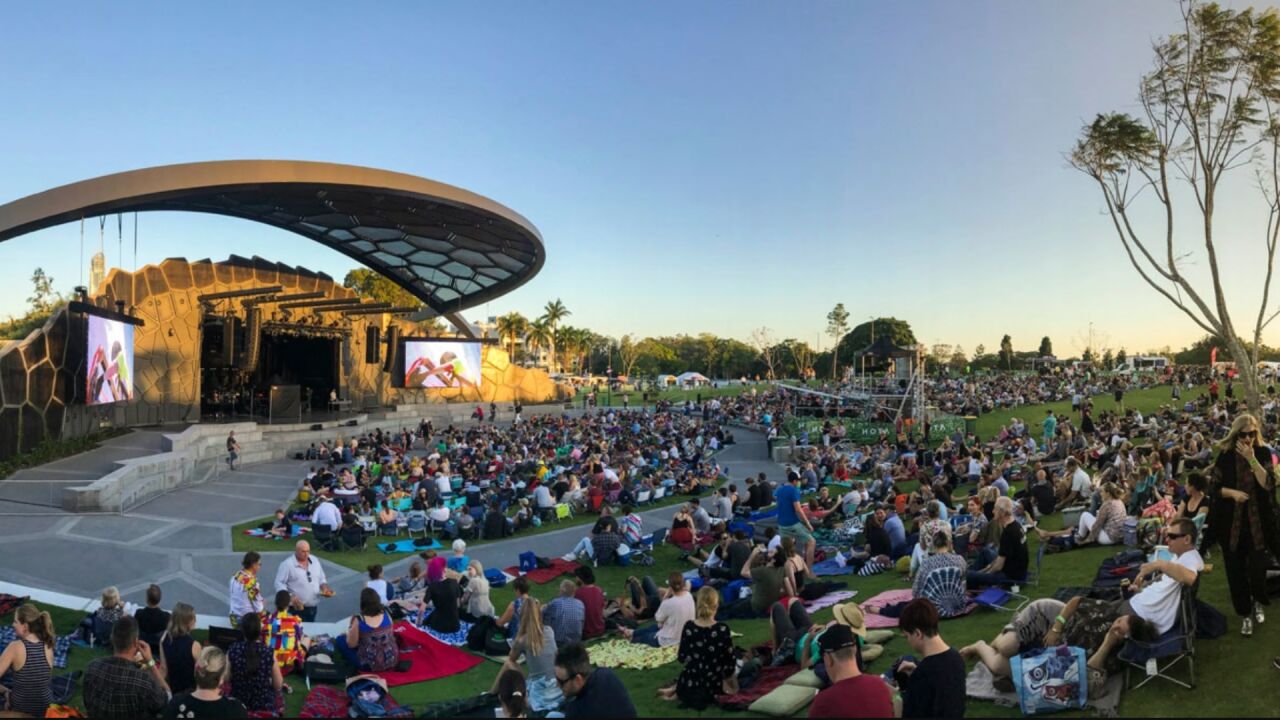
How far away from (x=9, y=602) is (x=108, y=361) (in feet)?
51.3

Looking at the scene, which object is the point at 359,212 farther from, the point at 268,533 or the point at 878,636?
the point at 878,636

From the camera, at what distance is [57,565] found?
10352 millimetres

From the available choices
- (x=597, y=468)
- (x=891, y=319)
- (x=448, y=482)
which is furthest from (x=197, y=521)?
(x=891, y=319)

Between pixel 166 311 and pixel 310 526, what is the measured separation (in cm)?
2103

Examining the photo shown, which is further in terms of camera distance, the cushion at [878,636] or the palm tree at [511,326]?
the palm tree at [511,326]

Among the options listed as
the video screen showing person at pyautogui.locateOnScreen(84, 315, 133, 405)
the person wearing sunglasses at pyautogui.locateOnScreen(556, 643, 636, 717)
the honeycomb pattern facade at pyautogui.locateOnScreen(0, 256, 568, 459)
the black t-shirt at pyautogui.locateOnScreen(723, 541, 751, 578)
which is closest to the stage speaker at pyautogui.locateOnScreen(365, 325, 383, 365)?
the honeycomb pattern facade at pyautogui.locateOnScreen(0, 256, 568, 459)

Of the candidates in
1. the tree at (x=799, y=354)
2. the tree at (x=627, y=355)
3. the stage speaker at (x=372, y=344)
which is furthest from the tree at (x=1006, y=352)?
the stage speaker at (x=372, y=344)

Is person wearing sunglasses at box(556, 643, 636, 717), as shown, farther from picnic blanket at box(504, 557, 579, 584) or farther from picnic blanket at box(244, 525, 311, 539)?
picnic blanket at box(244, 525, 311, 539)

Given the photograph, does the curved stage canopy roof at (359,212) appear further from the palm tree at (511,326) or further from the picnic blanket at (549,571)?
the palm tree at (511,326)

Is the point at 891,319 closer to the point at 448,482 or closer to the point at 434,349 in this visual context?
the point at 434,349

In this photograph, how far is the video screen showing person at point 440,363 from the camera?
41000mm

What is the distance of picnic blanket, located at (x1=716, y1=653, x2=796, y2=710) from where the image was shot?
5.61m

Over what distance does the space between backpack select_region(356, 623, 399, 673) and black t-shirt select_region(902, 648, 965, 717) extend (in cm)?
481

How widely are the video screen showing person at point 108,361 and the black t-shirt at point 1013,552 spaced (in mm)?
22489
